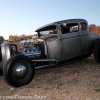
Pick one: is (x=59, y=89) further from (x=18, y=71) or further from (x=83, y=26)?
(x=83, y=26)

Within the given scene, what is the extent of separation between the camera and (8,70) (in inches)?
178

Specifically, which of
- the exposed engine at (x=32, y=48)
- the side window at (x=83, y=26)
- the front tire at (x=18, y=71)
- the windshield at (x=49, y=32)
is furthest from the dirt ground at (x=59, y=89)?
the side window at (x=83, y=26)

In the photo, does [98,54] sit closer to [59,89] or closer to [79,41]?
[79,41]

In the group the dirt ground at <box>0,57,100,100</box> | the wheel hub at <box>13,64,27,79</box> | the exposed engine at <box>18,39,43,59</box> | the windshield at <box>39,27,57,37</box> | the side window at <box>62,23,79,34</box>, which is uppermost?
the side window at <box>62,23,79,34</box>

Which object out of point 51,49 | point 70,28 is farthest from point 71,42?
point 51,49

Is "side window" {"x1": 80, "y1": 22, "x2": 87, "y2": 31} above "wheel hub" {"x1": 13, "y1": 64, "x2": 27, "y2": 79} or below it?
above

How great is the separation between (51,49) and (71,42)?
35.9 inches

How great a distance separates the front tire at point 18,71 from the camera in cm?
452

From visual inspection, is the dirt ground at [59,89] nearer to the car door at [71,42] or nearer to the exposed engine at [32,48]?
the exposed engine at [32,48]

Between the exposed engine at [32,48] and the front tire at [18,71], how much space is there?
973 millimetres

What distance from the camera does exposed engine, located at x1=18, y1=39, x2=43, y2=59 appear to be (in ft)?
19.1

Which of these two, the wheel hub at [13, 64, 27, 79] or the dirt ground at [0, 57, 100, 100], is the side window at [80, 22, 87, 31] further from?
the wheel hub at [13, 64, 27, 79]

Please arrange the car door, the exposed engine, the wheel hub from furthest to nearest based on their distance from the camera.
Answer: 1. the car door
2. the exposed engine
3. the wheel hub

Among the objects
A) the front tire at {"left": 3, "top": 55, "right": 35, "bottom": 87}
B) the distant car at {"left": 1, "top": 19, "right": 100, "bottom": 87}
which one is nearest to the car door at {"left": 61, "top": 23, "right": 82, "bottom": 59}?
the distant car at {"left": 1, "top": 19, "right": 100, "bottom": 87}
